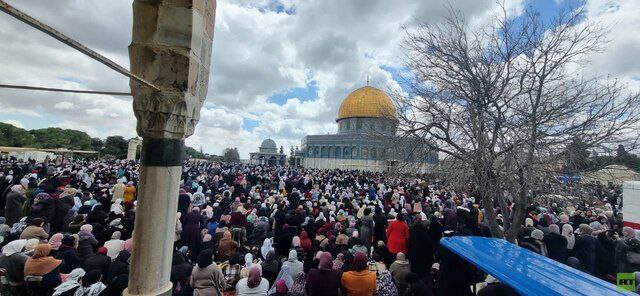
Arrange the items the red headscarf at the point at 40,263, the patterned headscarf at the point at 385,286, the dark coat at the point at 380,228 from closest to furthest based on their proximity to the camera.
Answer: the red headscarf at the point at 40,263 < the patterned headscarf at the point at 385,286 < the dark coat at the point at 380,228

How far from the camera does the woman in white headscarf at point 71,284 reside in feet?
12.8

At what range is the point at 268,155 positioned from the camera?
229ft

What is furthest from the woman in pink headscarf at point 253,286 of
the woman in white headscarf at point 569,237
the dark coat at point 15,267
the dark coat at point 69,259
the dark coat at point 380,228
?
the woman in white headscarf at point 569,237

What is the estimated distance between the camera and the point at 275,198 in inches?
460

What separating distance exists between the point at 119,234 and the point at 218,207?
3.80 meters

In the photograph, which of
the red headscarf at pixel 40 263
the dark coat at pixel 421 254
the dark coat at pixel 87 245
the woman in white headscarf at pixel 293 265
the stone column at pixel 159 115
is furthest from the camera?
the dark coat at pixel 421 254

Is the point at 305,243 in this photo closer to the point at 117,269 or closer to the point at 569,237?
the point at 117,269

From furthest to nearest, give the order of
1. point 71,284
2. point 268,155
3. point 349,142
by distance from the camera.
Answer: point 268,155 → point 349,142 → point 71,284

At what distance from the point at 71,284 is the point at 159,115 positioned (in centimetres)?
292

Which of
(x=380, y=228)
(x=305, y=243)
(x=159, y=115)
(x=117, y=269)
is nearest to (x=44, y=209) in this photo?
(x=117, y=269)

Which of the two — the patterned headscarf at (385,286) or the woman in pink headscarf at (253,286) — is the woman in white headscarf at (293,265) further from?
the patterned headscarf at (385,286)

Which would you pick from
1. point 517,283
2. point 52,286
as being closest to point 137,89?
point 52,286

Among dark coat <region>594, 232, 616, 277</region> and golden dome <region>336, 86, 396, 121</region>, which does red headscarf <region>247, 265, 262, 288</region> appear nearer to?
dark coat <region>594, 232, 616, 277</region>

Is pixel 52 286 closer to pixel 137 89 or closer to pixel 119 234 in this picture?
pixel 119 234
